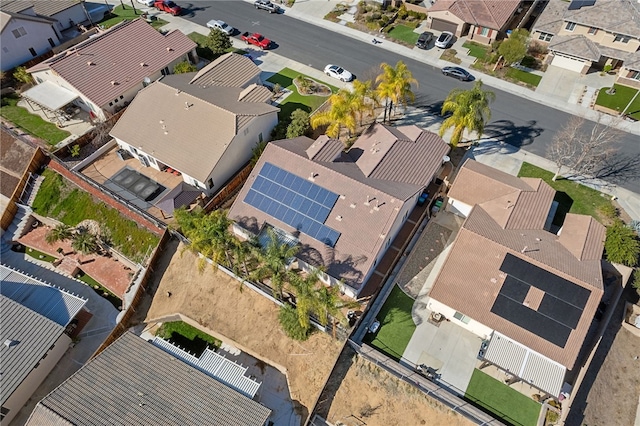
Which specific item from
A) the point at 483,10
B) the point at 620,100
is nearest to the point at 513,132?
the point at 620,100

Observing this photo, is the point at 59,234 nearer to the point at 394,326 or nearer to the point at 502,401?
the point at 394,326

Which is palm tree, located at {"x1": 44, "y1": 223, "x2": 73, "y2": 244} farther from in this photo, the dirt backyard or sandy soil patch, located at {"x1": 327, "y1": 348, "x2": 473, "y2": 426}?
sandy soil patch, located at {"x1": 327, "y1": 348, "x2": 473, "y2": 426}

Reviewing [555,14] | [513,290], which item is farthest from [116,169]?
[555,14]

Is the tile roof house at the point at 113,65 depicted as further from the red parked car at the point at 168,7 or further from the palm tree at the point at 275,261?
the palm tree at the point at 275,261

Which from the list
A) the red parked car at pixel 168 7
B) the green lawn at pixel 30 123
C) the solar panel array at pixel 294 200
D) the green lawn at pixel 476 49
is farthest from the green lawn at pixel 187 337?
the red parked car at pixel 168 7

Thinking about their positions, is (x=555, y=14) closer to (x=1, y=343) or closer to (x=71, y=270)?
(x=71, y=270)

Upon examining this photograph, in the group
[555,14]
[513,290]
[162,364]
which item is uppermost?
[555,14]
